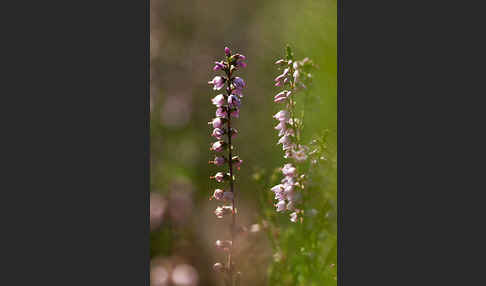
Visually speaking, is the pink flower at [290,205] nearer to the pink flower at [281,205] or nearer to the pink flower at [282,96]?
the pink flower at [281,205]

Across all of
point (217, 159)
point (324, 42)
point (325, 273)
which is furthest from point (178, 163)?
point (324, 42)

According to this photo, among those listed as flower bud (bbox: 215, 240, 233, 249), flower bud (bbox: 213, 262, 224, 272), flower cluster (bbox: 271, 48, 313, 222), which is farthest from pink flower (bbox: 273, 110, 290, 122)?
flower bud (bbox: 213, 262, 224, 272)

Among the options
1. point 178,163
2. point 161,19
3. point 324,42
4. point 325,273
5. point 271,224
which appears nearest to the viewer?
point 324,42

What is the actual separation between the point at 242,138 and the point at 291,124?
1.90 metres

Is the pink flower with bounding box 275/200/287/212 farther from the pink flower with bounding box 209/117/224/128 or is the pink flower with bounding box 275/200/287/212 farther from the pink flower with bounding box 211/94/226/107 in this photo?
the pink flower with bounding box 211/94/226/107

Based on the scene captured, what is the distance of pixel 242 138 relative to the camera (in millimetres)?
4895

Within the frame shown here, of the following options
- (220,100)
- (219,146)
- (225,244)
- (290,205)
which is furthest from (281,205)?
(220,100)

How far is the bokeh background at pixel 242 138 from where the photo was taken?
117 inches

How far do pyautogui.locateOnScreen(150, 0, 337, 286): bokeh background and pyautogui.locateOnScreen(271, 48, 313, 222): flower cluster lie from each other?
0.33 feet

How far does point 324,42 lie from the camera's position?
8.02 ft

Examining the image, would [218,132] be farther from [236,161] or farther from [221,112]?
[236,161]

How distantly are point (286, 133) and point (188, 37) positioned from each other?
2843 millimetres

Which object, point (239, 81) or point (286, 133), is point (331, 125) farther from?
point (239, 81)

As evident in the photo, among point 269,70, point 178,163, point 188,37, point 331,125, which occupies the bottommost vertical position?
point 178,163
